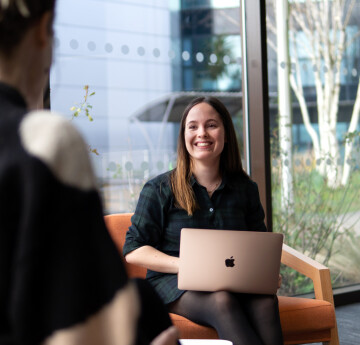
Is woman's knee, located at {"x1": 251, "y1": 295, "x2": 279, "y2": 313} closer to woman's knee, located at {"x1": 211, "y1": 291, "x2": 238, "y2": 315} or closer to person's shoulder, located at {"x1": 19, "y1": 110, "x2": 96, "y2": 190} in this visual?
woman's knee, located at {"x1": 211, "y1": 291, "x2": 238, "y2": 315}

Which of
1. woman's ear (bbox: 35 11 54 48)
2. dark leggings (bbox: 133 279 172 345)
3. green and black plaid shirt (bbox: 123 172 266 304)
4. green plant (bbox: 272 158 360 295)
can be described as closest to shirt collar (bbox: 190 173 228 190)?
green and black plaid shirt (bbox: 123 172 266 304)

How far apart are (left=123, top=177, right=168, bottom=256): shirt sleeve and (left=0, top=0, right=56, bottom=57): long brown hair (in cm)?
181

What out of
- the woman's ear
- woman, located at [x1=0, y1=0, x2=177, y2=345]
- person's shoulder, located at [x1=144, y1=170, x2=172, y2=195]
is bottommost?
person's shoulder, located at [x1=144, y1=170, x2=172, y2=195]

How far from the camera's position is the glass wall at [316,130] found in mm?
3965

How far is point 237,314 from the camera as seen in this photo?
2129 millimetres

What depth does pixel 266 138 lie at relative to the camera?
140 inches

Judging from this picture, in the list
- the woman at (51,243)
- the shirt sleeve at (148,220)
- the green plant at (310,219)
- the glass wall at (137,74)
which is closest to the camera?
the woman at (51,243)

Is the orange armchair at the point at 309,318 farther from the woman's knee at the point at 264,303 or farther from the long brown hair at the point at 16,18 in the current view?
the long brown hair at the point at 16,18

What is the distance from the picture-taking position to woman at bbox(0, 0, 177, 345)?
23.1 inches

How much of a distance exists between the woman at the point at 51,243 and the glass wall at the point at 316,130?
3.35 metres

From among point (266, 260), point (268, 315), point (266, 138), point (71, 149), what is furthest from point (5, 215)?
point (266, 138)

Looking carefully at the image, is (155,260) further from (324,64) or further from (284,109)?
(324,64)

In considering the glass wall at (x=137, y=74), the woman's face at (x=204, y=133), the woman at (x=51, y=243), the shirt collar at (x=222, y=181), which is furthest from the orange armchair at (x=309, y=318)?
→ the woman at (x=51, y=243)

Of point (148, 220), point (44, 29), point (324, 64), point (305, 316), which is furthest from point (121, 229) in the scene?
point (324, 64)
